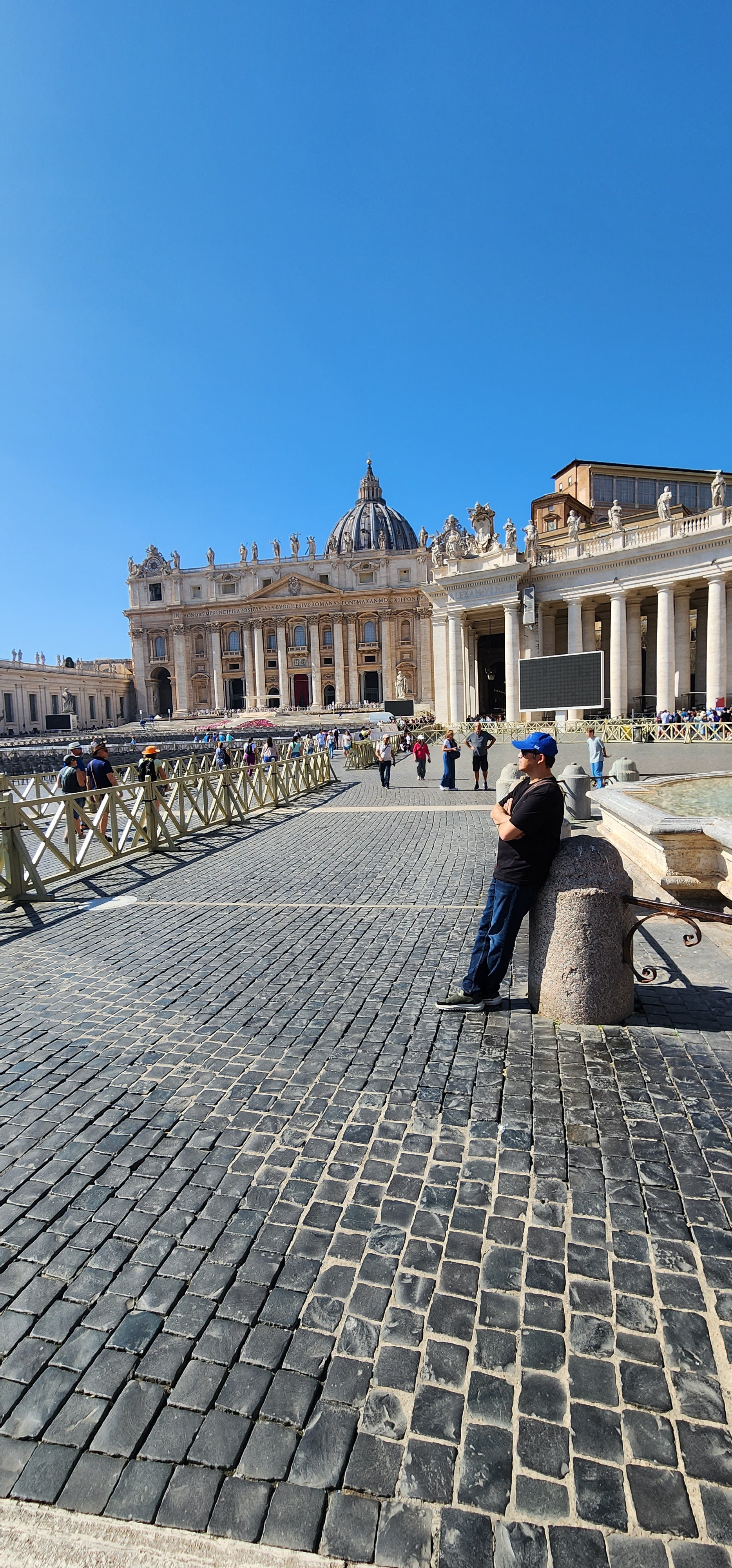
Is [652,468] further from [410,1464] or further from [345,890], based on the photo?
[410,1464]

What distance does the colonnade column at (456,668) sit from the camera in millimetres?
39094

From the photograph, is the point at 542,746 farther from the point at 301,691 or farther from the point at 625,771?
the point at 301,691

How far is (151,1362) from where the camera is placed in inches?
79.7

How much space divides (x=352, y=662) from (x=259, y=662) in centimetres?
1102

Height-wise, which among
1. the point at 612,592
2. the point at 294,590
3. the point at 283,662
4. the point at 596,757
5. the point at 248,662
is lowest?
the point at 596,757

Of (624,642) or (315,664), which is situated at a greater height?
(315,664)

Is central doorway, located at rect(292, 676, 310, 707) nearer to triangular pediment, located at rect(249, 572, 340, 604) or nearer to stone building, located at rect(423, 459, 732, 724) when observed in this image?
triangular pediment, located at rect(249, 572, 340, 604)

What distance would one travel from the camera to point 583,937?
3.74 m

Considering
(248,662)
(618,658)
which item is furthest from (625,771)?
(248,662)

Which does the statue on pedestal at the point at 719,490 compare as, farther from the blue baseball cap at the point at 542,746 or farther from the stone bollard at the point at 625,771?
the blue baseball cap at the point at 542,746

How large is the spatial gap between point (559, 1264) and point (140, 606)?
299 ft

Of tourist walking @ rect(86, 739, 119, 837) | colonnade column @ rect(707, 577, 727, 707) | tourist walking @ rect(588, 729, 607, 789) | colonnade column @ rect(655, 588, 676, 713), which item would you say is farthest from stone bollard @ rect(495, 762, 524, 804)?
colonnade column @ rect(655, 588, 676, 713)

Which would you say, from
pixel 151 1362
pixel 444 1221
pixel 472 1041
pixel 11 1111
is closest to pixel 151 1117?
pixel 11 1111

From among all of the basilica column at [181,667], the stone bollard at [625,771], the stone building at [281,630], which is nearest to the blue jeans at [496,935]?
the stone bollard at [625,771]
